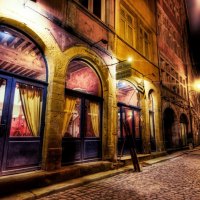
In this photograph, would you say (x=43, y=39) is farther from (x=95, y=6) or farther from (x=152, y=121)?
(x=152, y=121)

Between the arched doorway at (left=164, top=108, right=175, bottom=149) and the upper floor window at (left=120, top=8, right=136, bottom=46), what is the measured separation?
6.65 m

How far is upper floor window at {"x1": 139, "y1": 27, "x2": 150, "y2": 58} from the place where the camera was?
1216cm

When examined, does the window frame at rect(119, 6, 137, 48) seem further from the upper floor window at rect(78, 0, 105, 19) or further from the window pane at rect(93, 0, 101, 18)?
the window pane at rect(93, 0, 101, 18)

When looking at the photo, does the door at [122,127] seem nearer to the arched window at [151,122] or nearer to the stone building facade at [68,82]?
the stone building facade at [68,82]

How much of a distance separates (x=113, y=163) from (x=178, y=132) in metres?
10.3

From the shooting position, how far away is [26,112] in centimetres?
536

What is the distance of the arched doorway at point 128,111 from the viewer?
9.16m

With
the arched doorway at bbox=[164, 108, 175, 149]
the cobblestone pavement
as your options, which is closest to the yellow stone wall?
the cobblestone pavement

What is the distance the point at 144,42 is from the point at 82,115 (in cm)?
806

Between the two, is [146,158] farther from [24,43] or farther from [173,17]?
[173,17]

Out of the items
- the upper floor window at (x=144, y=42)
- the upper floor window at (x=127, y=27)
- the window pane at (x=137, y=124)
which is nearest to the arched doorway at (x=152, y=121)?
the window pane at (x=137, y=124)

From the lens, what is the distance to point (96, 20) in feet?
26.9

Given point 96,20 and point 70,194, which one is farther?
point 96,20

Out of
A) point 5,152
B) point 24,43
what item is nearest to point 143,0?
point 24,43
